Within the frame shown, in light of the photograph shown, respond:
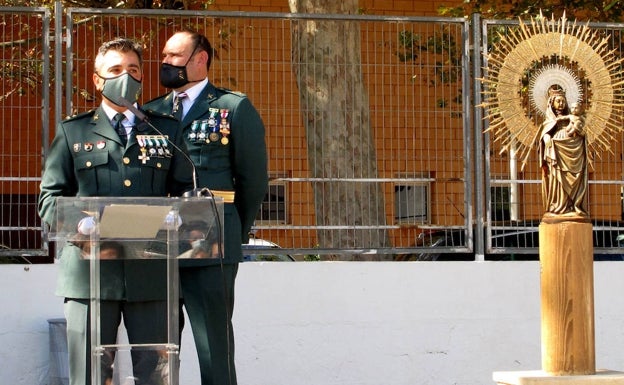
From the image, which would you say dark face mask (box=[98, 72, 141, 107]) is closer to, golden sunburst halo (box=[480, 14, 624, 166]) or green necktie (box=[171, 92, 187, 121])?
green necktie (box=[171, 92, 187, 121])

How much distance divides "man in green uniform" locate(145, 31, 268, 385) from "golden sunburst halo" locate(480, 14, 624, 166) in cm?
266

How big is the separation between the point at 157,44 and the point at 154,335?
151 inches

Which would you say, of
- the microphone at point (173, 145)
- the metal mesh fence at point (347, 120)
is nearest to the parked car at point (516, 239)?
the metal mesh fence at point (347, 120)

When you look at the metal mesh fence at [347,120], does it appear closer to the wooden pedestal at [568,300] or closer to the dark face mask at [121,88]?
the wooden pedestal at [568,300]

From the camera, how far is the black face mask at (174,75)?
6.73 metres

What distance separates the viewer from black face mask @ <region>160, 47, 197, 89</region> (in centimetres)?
673

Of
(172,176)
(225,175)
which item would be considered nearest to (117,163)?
(172,176)

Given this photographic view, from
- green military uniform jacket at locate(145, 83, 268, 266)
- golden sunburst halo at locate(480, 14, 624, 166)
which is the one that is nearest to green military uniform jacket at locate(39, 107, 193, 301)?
green military uniform jacket at locate(145, 83, 268, 266)

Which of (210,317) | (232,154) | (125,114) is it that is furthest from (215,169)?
(210,317)

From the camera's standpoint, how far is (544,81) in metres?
8.60

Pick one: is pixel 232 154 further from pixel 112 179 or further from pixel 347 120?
pixel 347 120

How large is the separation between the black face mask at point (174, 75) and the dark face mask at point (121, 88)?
809 millimetres

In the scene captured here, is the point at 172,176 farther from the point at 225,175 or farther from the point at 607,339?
the point at 607,339

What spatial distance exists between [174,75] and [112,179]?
94cm
